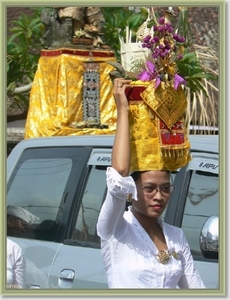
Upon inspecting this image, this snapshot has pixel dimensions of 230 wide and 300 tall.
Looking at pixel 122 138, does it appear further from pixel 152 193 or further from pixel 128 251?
pixel 128 251

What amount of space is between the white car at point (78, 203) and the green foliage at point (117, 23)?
2.88m

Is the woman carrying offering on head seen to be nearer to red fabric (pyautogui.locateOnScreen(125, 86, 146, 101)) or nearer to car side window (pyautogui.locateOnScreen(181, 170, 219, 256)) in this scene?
red fabric (pyautogui.locateOnScreen(125, 86, 146, 101))

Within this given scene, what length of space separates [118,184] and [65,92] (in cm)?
412

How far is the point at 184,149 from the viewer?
11.1ft

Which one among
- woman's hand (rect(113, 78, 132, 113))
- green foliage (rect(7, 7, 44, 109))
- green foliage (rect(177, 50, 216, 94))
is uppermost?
green foliage (rect(7, 7, 44, 109))

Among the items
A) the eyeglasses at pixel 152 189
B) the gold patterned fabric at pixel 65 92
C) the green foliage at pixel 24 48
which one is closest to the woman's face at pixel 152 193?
the eyeglasses at pixel 152 189

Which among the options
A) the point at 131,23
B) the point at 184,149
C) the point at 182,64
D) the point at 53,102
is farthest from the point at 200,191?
the point at 131,23

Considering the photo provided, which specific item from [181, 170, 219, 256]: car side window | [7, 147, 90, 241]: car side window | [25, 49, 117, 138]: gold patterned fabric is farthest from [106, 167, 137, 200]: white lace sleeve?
[25, 49, 117, 138]: gold patterned fabric

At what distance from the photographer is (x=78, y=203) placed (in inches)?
178

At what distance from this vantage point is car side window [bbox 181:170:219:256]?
3930 millimetres

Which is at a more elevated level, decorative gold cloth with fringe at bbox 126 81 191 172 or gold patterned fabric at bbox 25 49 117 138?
gold patterned fabric at bbox 25 49 117 138

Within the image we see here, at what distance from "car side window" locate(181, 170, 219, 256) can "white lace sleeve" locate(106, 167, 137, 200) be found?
3.23 ft

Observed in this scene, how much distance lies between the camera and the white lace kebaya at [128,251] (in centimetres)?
302

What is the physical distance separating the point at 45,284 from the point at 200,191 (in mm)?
1031
